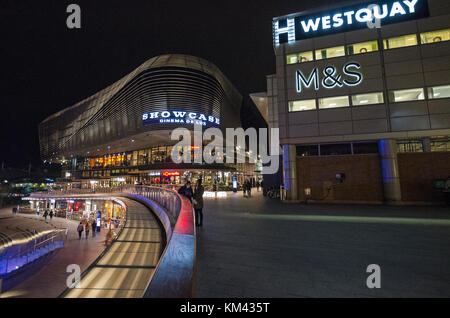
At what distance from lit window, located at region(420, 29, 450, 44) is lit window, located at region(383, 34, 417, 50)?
531 millimetres

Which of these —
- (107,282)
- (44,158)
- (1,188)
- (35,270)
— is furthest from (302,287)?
(1,188)

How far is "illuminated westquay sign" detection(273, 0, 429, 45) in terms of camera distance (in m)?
Answer: 16.1

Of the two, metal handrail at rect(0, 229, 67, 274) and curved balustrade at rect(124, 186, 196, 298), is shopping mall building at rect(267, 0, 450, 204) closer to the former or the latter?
curved balustrade at rect(124, 186, 196, 298)

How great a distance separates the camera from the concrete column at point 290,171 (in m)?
17.2

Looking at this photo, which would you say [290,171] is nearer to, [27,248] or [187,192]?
[187,192]

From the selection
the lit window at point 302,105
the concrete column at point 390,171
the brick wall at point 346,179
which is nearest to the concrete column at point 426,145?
the concrete column at point 390,171

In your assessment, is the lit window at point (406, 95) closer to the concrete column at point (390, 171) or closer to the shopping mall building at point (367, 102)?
the shopping mall building at point (367, 102)

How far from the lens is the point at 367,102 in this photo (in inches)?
Answer: 637

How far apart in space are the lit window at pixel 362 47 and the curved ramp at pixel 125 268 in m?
20.1

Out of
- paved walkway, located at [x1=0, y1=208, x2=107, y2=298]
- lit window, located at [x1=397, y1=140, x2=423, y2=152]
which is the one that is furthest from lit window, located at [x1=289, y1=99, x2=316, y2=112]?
paved walkway, located at [x1=0, y1=208, x2=107, y2=298]

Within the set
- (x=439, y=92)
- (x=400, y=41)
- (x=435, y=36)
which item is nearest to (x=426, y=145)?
(x=439, y=92)

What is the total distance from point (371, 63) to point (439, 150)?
854 cm
